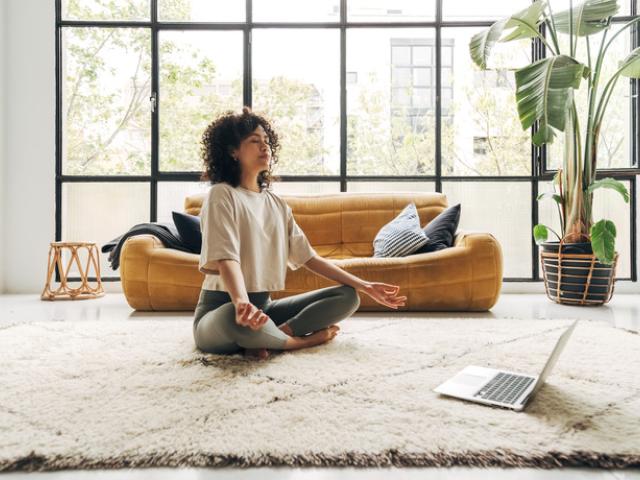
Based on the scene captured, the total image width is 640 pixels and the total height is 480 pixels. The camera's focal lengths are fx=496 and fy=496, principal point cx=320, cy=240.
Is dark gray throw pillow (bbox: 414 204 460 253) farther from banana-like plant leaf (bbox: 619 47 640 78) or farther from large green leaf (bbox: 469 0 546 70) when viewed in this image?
banana-like plant leaf (bbox: 619 47 640 78)

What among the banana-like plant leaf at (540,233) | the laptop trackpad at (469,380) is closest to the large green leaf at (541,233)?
the banana-like plant leaf at (540,233)

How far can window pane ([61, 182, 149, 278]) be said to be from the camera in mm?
4344

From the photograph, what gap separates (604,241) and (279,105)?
277 cm

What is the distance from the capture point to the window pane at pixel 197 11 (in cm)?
436

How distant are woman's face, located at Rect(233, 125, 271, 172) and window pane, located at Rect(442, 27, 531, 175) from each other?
280cm

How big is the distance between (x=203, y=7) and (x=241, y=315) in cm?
379

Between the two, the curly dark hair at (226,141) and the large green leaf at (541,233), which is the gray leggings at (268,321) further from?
the large green leaf at (541,233)

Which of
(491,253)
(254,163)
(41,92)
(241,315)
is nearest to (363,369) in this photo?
(241,315)

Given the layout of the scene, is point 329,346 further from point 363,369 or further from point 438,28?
point 438,28

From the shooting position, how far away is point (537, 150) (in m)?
4.27

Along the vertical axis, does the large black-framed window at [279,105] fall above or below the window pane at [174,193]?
above

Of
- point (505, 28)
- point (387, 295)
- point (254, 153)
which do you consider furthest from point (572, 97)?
point (254, 153)

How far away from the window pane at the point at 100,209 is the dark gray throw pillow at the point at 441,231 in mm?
2450

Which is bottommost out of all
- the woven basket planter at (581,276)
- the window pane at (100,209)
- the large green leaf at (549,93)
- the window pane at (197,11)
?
the woven basket planter at (581,276)
